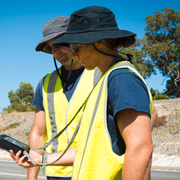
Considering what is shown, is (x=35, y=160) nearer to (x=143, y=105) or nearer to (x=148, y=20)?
(x=143, y=105)

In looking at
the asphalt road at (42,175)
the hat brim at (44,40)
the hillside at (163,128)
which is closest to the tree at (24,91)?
the hillside at (163,128)

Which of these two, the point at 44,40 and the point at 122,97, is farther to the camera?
the point at 44,40

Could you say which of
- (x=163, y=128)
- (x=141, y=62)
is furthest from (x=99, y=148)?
(x=141, y=62)

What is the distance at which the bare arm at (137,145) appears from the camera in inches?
42.9

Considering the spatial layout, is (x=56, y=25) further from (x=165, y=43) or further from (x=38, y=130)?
(x=165, y=43)

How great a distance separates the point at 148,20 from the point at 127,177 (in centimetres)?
2858

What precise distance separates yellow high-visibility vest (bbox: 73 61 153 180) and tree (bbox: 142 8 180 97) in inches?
1031

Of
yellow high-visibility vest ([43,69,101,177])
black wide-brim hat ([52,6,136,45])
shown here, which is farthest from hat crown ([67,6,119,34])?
yellow high-visibility vest ([43,69,101,177])

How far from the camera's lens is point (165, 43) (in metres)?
26.2

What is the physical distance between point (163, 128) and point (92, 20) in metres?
14.2

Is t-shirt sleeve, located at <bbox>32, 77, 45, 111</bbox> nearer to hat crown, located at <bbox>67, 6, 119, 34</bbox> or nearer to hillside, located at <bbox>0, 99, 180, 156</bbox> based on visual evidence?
hat crown, located at <bbox>67, 6, 119, 34</bbox>

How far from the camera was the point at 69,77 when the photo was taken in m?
2.30

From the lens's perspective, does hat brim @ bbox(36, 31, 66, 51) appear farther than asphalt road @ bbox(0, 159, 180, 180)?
No

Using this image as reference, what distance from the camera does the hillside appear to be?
12.1m
